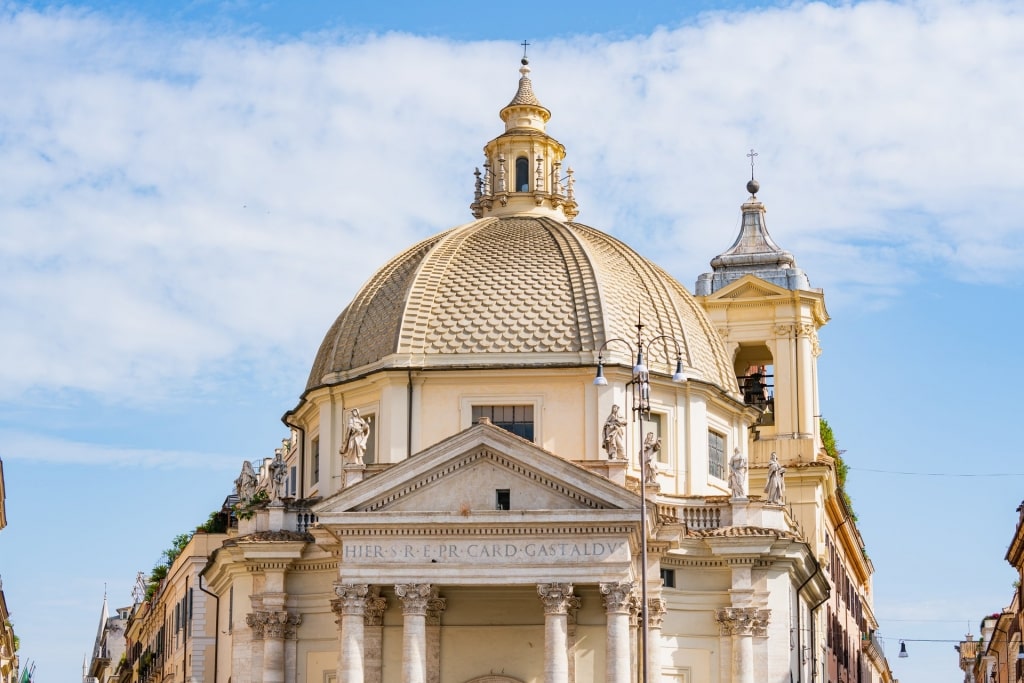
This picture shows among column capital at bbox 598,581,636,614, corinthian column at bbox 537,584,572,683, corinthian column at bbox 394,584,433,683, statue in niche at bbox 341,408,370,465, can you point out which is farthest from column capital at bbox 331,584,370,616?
column capital at bbox 598,581,636,614

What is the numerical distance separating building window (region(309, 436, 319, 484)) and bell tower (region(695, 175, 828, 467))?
62.8 ft

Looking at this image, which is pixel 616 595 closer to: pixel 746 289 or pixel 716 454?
pixel 716 454

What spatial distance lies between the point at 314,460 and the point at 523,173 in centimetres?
1352

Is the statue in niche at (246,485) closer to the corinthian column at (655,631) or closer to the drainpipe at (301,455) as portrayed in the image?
Result: the drainpipe at (301,455)

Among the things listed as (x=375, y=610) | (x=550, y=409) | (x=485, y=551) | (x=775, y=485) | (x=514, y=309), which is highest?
(x=514, y=309)

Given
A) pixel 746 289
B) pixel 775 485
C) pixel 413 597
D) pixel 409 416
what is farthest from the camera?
pixel 746 289

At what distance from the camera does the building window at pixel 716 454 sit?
208 ft

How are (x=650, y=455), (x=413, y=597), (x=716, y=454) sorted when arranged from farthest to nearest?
(x=716, y=454), (x=650, y=455), (x=413, y=597)

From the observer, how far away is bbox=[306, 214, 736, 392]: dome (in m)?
61.3

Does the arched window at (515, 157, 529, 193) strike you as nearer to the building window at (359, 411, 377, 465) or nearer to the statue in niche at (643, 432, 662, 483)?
the building window at (359, 411, 377, 465)

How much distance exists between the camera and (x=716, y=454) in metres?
63.8

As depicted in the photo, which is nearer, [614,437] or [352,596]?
[352,596]

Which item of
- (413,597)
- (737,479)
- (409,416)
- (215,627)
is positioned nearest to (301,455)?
(409,416)

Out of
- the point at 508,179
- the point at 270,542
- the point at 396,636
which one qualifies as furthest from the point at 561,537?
the point at 508,179
